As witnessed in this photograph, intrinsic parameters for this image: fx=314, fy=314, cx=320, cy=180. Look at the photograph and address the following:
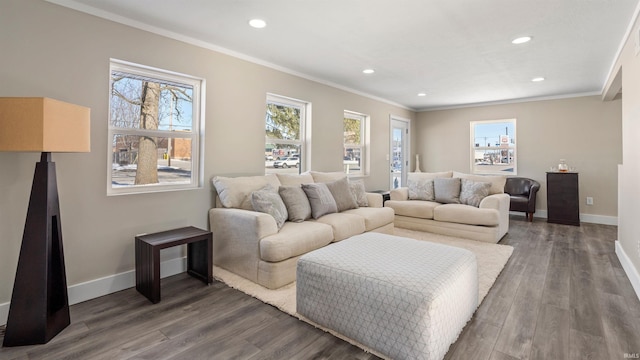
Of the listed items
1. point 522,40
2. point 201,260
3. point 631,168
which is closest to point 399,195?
point 522,40

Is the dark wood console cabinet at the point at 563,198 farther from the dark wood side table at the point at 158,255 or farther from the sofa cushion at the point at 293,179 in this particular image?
the dark wood side table at the point at 158,255

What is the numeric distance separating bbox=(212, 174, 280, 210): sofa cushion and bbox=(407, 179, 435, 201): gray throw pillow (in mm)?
2817

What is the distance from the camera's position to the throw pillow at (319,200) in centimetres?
344

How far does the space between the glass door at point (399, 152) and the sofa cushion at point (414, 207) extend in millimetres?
1650

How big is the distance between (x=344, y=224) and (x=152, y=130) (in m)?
2.11

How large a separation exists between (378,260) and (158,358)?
1.40 metres

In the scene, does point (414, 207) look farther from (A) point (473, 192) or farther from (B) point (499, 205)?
(B) point (499, 205)

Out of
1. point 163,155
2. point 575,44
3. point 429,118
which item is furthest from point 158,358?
point 429,118

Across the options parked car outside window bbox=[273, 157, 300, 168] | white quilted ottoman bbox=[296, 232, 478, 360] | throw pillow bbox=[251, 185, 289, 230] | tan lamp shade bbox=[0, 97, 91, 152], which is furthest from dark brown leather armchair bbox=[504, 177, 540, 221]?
tan lamp shade bbox=[0, 97, 91, 152]

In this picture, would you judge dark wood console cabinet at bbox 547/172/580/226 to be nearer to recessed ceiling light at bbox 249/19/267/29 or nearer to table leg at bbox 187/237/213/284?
recessed ceiling light at bbox 249/19/267/29

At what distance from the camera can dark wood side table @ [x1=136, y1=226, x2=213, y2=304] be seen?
241 centimetres

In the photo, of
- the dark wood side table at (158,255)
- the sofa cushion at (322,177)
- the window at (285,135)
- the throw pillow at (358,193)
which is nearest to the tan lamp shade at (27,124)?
the dark wood side table at (158,255)

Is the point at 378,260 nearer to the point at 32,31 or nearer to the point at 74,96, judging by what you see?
the point at 74,96

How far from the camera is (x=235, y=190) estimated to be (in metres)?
3.25
